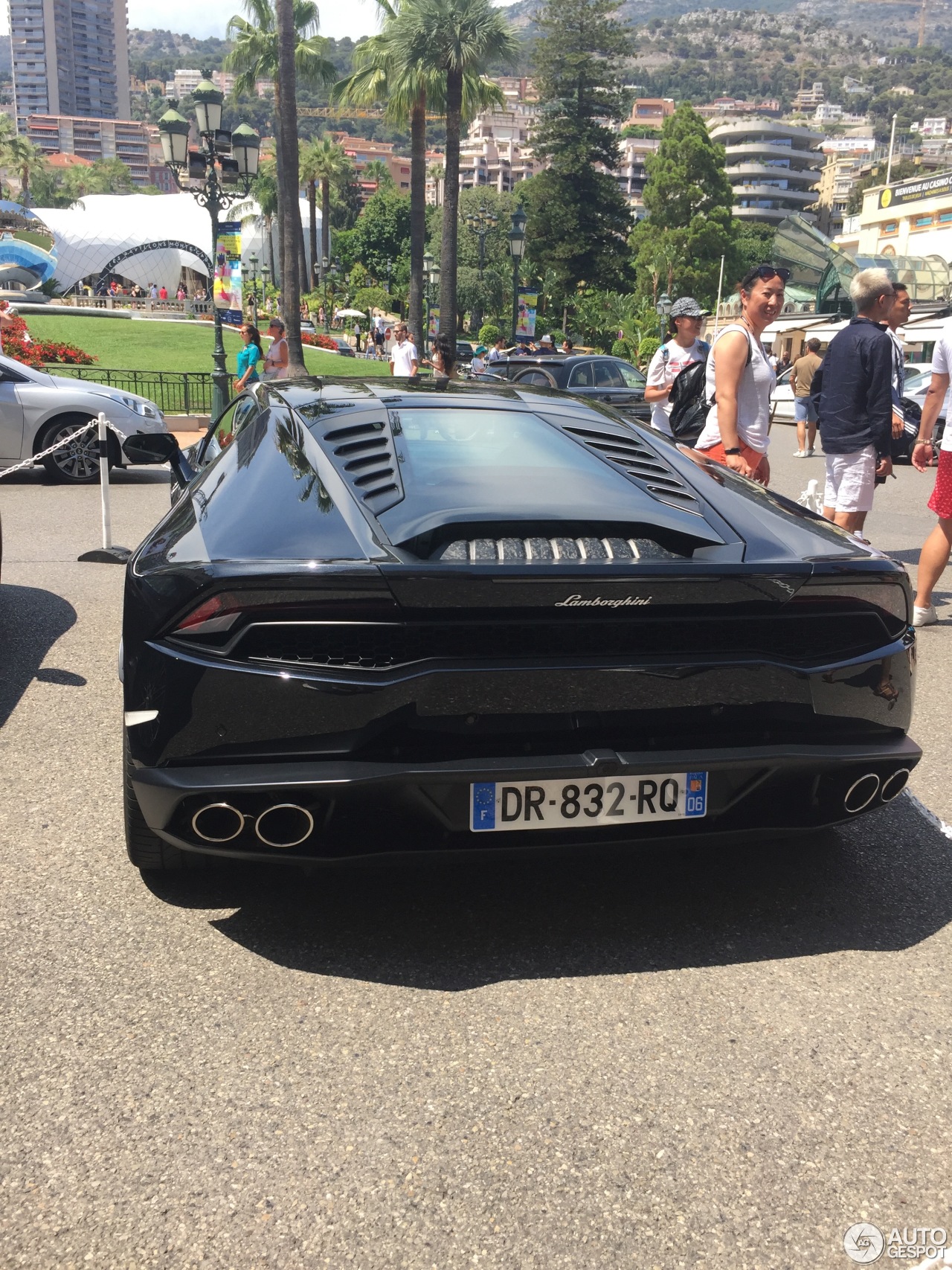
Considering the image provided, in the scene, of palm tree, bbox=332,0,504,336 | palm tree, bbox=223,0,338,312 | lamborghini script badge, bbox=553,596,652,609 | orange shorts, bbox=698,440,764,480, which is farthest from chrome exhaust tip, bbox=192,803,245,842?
palm tree, bbox=223,0,338,312

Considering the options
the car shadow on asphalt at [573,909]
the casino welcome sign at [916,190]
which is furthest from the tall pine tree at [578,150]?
the car shadow on asphalt at [573,909]

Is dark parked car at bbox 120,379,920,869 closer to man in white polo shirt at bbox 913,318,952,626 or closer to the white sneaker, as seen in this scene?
man in white polo shirt at bbox 913,318,952,626

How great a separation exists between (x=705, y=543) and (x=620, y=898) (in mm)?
1100

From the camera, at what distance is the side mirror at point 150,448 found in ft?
14.7

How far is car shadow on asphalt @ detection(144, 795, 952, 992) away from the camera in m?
3.00

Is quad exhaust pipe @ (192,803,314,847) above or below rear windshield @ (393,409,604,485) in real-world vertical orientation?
below

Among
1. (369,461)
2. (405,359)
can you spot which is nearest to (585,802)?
(369,461)

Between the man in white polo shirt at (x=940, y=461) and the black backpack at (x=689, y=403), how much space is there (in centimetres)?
141

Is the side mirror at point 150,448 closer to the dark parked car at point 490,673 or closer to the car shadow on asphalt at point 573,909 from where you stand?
the dark parked car at point 490,673

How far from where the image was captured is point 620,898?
337 cm

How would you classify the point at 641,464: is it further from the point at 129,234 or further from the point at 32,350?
the point at 129,234

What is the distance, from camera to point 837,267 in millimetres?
56812

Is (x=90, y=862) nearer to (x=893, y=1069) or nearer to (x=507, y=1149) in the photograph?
(x=507, y=1149)

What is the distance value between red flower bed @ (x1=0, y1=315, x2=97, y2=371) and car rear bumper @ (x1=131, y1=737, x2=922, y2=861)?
1743cm
